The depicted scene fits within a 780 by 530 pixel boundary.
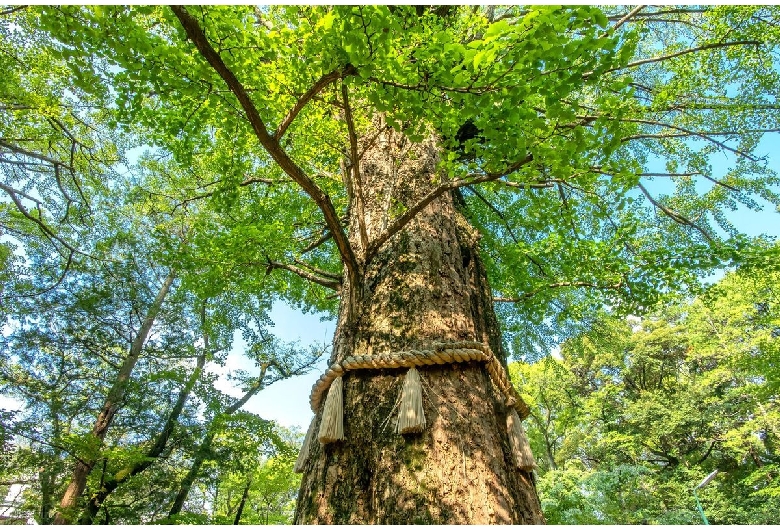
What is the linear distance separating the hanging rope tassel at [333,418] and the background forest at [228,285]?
1272 mm

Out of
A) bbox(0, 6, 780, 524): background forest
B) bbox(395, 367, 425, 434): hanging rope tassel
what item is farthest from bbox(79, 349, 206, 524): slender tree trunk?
bbox(395, 367, 425, 434): hanging rope tassel

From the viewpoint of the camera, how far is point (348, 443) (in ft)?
5.63

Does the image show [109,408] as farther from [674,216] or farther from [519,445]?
[674,216]

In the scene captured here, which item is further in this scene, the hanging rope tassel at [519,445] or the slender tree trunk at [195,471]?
the slender tree trunk at [195,471]

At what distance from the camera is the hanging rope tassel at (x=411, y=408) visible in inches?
62.9

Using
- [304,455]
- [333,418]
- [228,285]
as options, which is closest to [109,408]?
[228,285]

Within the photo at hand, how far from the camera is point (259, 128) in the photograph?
5.65ft

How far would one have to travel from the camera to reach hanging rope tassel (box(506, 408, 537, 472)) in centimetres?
183

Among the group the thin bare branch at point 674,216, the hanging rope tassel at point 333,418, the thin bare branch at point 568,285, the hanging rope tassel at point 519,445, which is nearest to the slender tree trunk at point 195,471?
the thin bare branch at point 568,285

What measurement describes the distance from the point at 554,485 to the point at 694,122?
28.3ft

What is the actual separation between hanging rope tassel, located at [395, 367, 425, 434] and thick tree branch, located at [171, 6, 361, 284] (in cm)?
74

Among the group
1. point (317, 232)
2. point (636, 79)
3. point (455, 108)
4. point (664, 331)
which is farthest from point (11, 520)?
point (664, 331)

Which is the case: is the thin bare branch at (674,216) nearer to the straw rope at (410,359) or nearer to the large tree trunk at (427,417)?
the large tree trunk at (427,417)

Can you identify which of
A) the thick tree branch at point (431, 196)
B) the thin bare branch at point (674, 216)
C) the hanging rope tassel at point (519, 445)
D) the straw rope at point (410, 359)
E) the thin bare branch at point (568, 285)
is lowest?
the hanging rope tassel at point (519, 445)
